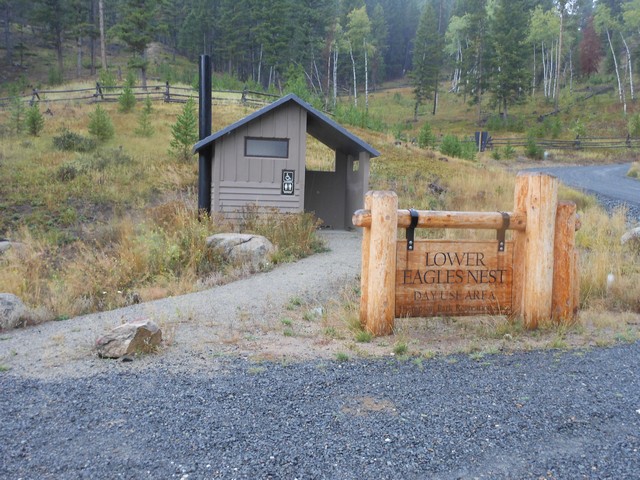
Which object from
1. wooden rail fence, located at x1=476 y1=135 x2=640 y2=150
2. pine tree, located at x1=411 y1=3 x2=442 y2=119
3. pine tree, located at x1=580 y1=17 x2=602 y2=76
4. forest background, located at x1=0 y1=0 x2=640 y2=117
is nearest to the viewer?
wooden rail fence, located at x1=476 y1=135 x2=640 y2=150

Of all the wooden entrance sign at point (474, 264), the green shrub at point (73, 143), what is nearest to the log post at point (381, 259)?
the wooden entrance sign at point (474, 264)

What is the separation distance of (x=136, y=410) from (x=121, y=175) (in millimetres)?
18570

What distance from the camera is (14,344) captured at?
20.0ft

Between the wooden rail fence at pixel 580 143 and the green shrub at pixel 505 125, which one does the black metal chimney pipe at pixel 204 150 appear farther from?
the green shrub at pixel 505 125

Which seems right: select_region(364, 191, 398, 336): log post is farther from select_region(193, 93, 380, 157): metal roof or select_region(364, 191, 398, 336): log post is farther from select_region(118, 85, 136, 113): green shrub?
select_region(118, 85, 136, 113): green shrub

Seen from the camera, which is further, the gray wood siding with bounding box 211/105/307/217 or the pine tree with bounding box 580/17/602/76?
the pine tree with bounding box 580/17/602/76

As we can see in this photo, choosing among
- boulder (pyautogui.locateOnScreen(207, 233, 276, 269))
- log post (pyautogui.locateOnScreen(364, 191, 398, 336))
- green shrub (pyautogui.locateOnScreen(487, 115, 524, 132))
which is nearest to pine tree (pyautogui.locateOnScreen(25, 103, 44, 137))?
boulder (pyautogui.locateOnScreen(207, 233, 276, 269))

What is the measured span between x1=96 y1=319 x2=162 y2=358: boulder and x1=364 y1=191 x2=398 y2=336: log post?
2.03 m

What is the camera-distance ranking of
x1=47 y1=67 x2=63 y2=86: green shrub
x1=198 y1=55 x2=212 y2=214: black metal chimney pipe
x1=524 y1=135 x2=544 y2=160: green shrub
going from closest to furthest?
x1=198 y1=55 x2=212 y2=214: black metal chimney pipe → x1=524 y1=135 x2=544 y2=160: green shrub → x1=47 y1=67 x2=63 y2=86: green shrub

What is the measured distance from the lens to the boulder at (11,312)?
7047 millimetres

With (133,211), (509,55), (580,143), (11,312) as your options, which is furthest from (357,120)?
(11,312)

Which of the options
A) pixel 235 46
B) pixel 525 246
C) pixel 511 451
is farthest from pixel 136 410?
pixel 235 46

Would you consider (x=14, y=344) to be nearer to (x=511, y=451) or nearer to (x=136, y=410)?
(x=136, y=410)

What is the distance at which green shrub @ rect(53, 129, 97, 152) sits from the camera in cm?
2473
